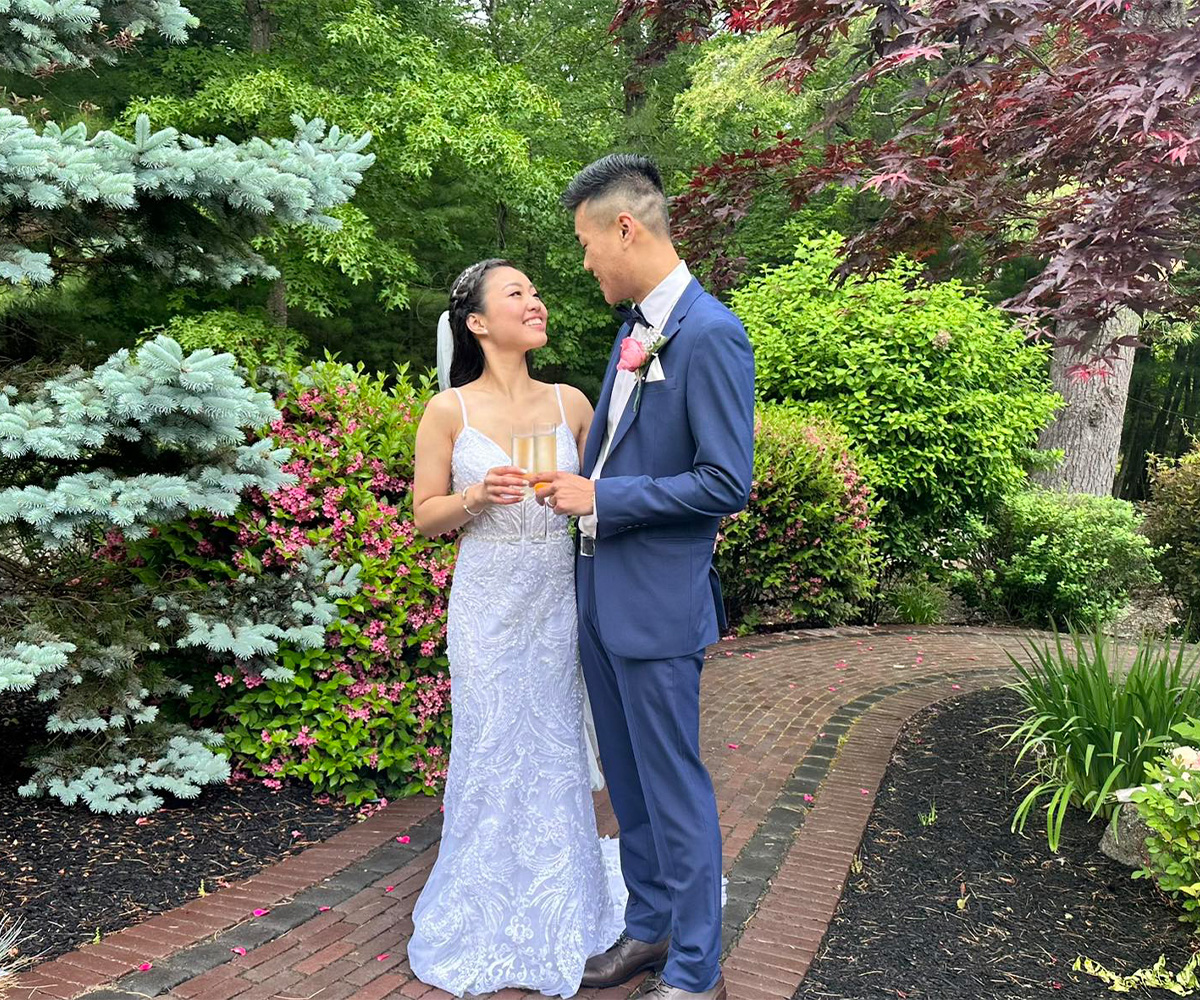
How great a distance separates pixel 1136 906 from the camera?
3.65m

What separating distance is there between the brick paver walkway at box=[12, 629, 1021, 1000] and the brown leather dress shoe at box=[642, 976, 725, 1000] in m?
0.23

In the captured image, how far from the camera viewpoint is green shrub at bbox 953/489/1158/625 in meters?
9.80

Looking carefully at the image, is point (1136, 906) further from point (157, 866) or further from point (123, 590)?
point (123, 590)

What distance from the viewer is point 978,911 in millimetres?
3600

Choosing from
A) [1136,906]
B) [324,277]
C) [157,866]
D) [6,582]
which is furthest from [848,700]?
[324,277]

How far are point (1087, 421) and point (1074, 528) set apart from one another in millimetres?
4232

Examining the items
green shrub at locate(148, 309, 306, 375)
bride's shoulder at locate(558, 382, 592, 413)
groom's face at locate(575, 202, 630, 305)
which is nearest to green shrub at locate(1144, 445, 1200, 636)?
bride's shoulder at locate(558, 382, 592, 413)

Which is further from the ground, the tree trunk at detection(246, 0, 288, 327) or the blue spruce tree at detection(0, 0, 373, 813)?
the tree trunk at detection(246, 0, 288, 327)

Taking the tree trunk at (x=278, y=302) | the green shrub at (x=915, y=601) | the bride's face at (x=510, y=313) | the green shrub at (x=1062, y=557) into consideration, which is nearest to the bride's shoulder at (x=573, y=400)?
the bride's face at (x=510, y=313)

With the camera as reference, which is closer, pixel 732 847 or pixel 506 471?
pixel 506 471

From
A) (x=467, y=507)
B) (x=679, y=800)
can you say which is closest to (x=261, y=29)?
(x=467, y=507)

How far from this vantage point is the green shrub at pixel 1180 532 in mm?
9938

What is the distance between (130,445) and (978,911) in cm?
378

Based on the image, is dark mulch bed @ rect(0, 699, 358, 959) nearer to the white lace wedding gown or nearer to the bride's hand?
the white lace wedding gown
